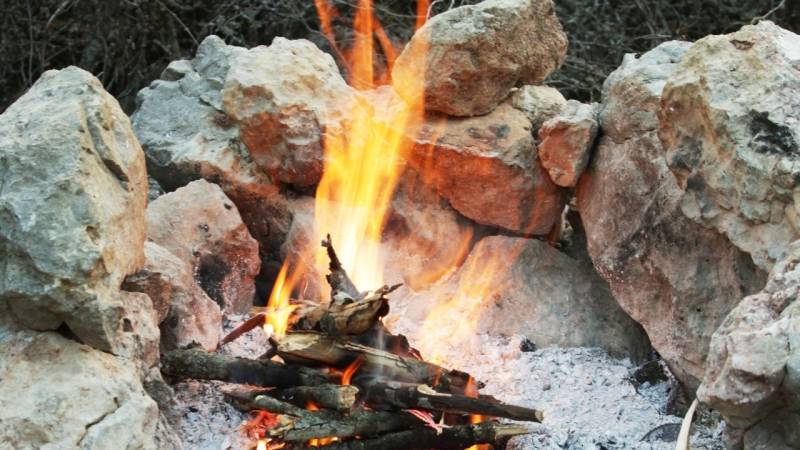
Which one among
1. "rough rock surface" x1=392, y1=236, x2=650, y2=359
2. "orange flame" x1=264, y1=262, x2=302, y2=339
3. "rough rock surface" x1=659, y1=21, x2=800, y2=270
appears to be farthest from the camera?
"rough rock surface" x1=392, y1=236, x2=650, y2=359

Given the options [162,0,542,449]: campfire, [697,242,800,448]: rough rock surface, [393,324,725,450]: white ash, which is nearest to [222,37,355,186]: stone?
[162,0,542,449]: campfire

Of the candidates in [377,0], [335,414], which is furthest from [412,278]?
[377,0]

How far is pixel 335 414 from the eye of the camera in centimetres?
289

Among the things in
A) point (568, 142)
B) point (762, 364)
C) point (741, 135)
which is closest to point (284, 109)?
point (568, 142)

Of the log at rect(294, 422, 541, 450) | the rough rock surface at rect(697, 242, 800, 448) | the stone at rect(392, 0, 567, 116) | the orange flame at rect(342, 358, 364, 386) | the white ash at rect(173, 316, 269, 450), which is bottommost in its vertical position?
the white ash at rect(173, 316, 269, 450)

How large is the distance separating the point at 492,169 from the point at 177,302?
3.70 ft

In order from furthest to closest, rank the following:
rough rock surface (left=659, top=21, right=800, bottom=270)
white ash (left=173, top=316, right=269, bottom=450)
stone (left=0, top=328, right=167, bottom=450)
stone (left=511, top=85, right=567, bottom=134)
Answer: stone (left=511, top=85, right=567, bottom=134), white ash (left=173, top=316, right=269, bottom=450), rough rock surface (left=659, top=21, right=800, bottom=270), stone (left=0, top=328, right=167, bottom=450)

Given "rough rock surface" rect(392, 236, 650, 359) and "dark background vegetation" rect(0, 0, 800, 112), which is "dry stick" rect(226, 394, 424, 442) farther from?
"dark background vegetation" rect(0, 0, 800, 112)

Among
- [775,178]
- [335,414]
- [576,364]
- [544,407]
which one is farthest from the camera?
[576,364]

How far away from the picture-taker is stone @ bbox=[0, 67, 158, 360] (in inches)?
99.4

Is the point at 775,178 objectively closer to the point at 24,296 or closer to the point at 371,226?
the point at 371,226

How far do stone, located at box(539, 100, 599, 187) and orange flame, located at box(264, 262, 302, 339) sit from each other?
0.97m

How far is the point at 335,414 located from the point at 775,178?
4.21 feet

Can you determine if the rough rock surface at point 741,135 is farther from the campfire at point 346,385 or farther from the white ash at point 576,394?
the campfire at point 346,385
